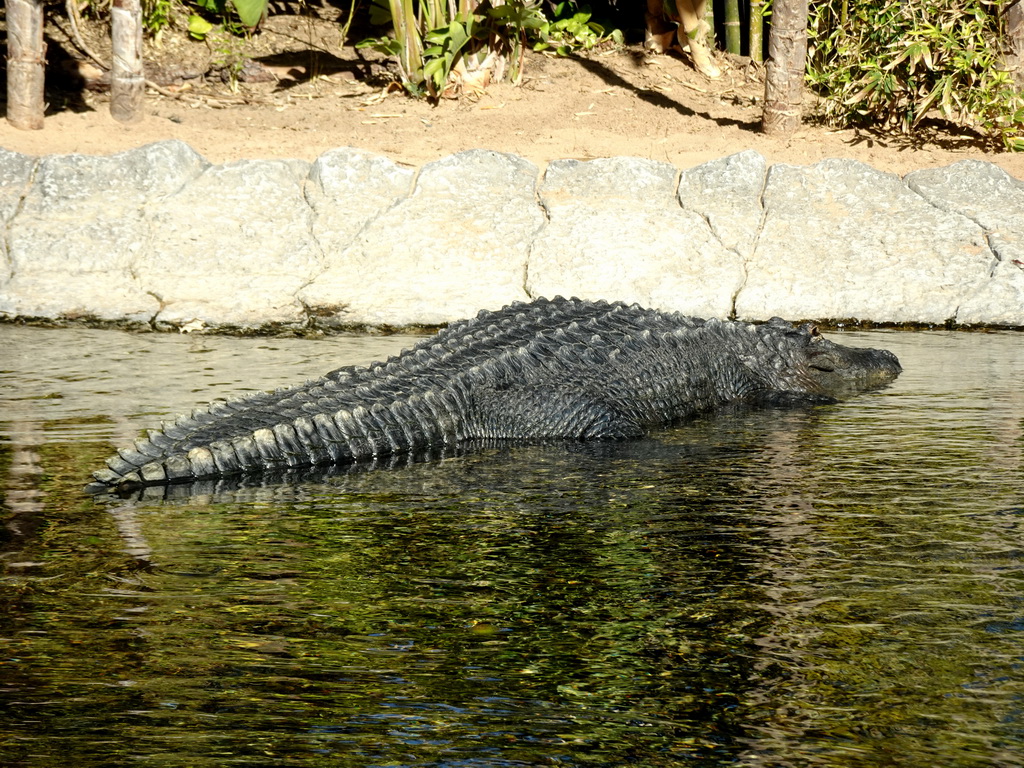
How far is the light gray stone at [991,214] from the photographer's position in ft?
26.4

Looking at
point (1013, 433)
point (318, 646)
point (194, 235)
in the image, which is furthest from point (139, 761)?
point (194, 235)

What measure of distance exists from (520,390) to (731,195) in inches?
153

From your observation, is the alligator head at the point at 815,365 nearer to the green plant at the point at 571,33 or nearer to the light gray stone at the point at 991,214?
the light gray stone at the point at 991,214

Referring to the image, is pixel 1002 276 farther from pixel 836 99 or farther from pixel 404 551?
pixel 404 551

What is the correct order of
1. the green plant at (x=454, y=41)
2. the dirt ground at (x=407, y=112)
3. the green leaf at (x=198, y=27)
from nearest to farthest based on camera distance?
the dirt ground at (x=407, y=112) → the green plant at (x=454, y=41) → the green leaf at (x=198, y=27)

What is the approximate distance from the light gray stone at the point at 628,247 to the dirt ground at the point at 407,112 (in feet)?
2.09

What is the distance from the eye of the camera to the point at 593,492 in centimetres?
429

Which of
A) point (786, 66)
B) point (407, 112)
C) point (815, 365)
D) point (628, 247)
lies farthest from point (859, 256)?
point (407, 112)

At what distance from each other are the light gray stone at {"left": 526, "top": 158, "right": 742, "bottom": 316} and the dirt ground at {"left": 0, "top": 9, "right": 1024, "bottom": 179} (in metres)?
0.64

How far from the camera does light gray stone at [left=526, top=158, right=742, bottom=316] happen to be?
27.0 ft

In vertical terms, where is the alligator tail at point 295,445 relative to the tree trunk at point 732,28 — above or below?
below

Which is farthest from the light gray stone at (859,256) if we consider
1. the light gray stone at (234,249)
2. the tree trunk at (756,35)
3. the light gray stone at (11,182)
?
the light gray stone at (11,182)

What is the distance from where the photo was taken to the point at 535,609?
3027 mm

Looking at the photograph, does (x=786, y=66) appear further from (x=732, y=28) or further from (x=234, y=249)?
(x=234, y=249)
